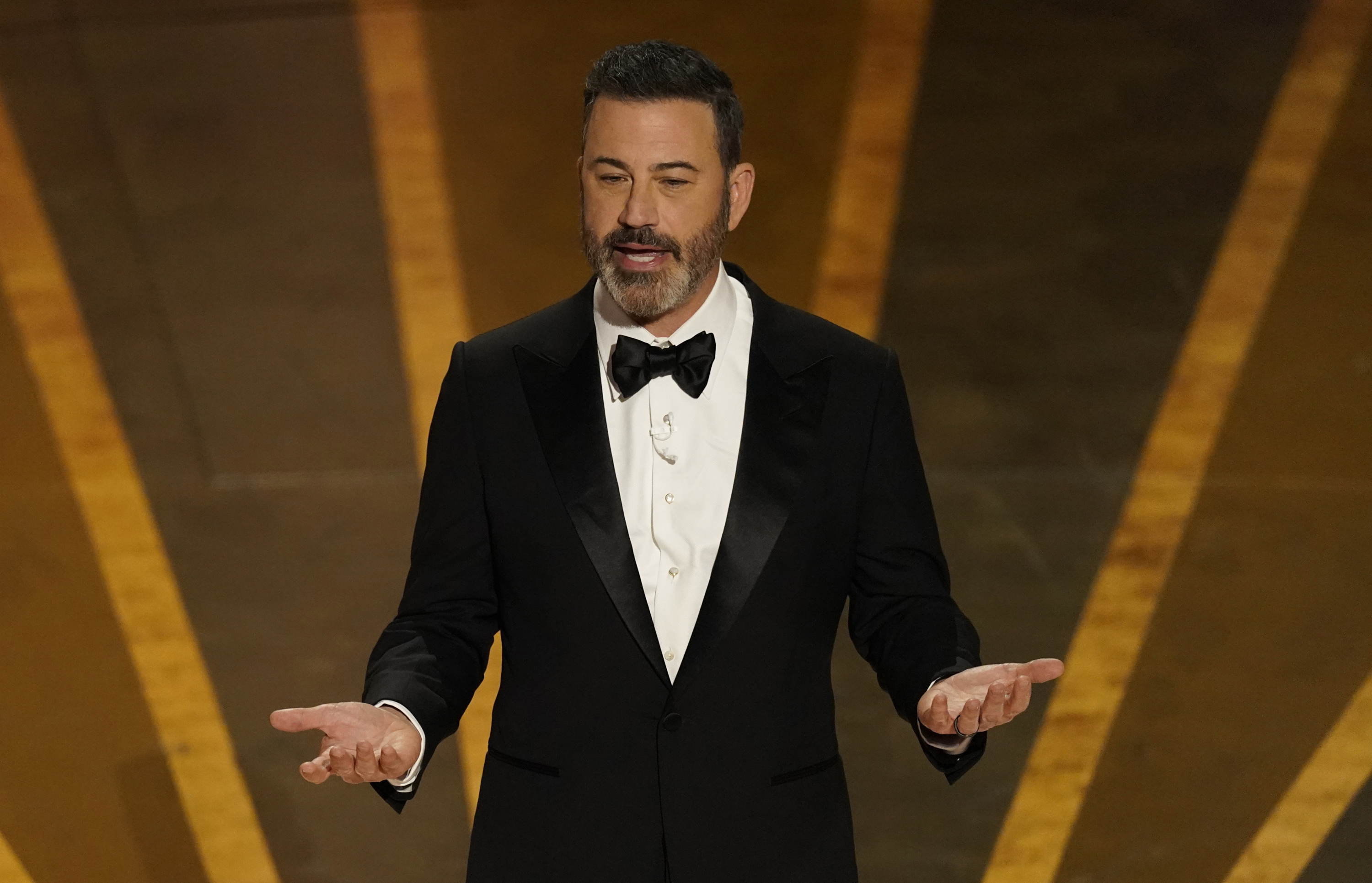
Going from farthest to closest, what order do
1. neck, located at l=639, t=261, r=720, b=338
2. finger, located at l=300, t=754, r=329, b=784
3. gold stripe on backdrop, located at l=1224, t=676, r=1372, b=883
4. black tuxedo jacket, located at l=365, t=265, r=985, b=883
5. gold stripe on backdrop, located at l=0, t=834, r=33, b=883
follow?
gold stripe on backdrop, located at l=0, t=834, r=33, b=883, gold stripe on backdrop, located at l=1224, t=676, r=1372, b=883, neck, located at l=639, t=261, r=720, b=338, black tuxedo jacket, located at l=365, t=265, r=985, b=883, finger, located at l=300, t=754, r=329, b=784

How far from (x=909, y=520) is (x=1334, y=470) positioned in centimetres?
148

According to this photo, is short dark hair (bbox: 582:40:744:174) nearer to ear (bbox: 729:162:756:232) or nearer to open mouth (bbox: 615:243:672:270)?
ear (bbox: 729:162:756:232)

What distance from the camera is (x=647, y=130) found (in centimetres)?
153

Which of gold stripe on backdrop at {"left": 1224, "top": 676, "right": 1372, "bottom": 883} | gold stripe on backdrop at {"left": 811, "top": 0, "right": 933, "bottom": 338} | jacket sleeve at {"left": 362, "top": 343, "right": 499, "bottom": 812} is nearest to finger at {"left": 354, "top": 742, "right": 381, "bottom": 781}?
jacket sleeve at {"left": 362, "top": 343, "right": 499, "bottom": 812}

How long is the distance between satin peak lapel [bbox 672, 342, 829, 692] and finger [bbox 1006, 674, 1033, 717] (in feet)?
1.01

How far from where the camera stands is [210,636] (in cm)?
292

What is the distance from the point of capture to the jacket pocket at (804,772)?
154 cm

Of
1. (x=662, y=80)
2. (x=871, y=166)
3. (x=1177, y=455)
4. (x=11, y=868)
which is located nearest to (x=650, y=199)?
(x=662, y=80)

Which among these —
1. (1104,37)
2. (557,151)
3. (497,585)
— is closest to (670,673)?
(497,585)

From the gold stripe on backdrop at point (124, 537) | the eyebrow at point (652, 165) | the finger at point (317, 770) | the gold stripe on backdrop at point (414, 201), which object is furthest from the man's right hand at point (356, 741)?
the gold stripe on backdrop at point (124, 537)

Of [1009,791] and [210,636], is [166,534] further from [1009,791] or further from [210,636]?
[1009,791]

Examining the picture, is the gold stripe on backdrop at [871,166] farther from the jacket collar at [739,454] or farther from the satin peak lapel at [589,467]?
the satin peak lapel at [589,467]

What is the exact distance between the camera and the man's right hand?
4.37 ft

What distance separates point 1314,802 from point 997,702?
185 cm
